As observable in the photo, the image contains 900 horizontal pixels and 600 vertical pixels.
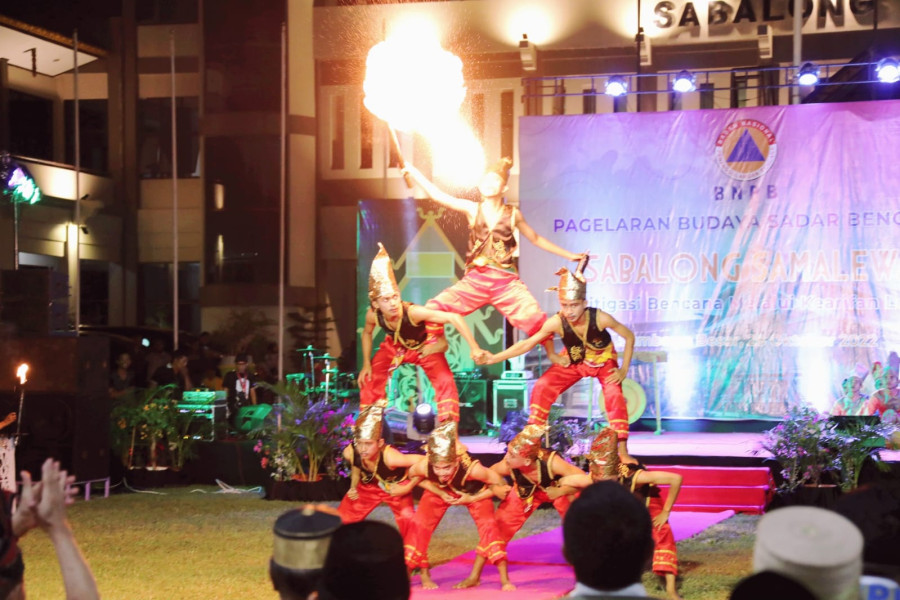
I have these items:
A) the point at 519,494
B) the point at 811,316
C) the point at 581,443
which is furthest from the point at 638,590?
the point at 811,316

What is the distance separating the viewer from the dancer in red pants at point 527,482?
23.2 feet

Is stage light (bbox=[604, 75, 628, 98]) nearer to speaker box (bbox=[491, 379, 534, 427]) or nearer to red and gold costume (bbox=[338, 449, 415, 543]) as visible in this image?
speaker box (bbox=[491, 379, 534, 427])

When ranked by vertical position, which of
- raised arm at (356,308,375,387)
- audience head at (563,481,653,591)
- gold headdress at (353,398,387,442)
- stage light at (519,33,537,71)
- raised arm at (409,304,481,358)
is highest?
stage light at (519,33,537,71)

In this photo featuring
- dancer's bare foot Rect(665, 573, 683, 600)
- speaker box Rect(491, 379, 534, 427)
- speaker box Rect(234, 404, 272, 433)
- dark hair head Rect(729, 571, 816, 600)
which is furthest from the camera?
speaker box Rect(491, 379, 534, 427)

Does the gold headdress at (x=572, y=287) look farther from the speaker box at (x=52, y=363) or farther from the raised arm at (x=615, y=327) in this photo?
the speaker box at (x=52, y=363)

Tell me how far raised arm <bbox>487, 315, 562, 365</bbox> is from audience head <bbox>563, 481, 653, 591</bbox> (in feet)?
16.1

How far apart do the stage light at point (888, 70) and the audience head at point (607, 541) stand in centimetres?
1017

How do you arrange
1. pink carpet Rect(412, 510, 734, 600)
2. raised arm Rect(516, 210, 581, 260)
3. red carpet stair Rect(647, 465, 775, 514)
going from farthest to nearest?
1. red carpet stair Rect(647, 465, 775, 514)
2. raised arm Rect(516, 210, 581, 260)
3. pink carpet Rect(412, 510, 734, 600)

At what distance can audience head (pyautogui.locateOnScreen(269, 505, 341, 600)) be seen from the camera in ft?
9.08

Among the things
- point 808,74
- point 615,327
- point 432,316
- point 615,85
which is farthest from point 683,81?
point 432,316

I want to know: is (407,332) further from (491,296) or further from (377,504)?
(377,504)

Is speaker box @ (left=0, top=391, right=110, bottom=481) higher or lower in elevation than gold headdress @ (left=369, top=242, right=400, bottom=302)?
lower

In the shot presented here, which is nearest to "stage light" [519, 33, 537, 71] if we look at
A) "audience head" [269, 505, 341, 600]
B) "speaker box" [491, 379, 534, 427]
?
"speaker box" [491, 379, 534, 427]

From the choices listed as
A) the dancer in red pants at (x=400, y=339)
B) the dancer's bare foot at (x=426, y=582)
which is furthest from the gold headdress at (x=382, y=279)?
the dancer's bare foot at (x=426, y=582)
